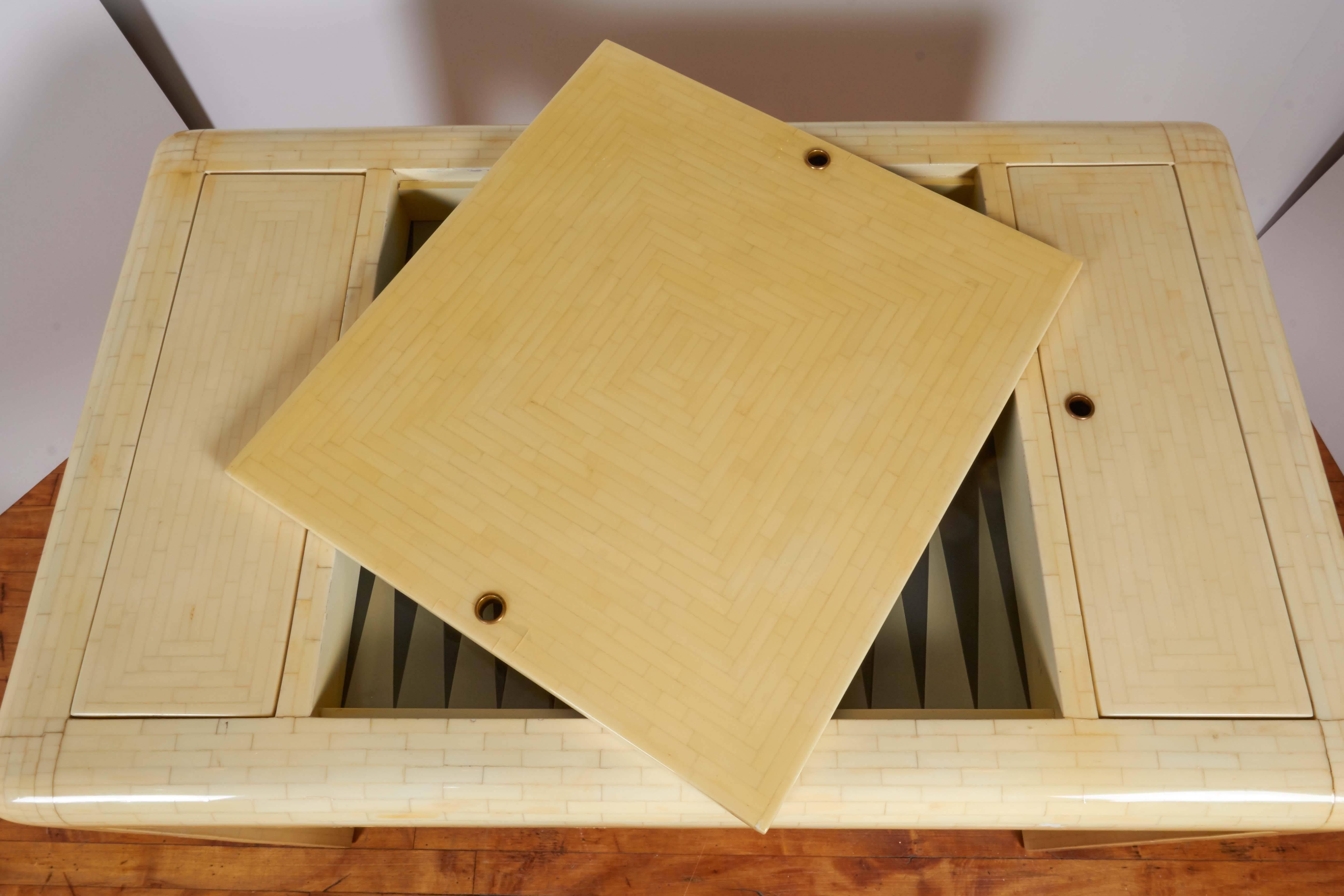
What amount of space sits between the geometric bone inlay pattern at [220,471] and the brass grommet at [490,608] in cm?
18

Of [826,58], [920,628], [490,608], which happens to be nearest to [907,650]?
[920,628]

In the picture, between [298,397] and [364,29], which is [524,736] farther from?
[364,29]

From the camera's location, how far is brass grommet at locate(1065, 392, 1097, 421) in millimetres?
770

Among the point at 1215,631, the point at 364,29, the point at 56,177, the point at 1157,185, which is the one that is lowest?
the point at 1215,631

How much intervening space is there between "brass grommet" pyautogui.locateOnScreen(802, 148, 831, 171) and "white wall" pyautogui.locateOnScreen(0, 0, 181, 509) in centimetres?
101

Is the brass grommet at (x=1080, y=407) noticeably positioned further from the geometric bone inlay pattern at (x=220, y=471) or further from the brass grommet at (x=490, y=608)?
the geometric bone inlay pattern at (x=220, y=471)

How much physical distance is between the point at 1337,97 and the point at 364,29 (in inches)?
58.4

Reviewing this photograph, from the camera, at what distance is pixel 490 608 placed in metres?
0.67

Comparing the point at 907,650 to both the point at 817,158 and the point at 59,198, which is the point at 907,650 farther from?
the point at 59,198

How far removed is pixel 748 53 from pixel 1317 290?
104 cm

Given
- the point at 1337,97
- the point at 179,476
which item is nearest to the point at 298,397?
the point at 179,476

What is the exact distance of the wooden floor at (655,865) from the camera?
1.20 meters

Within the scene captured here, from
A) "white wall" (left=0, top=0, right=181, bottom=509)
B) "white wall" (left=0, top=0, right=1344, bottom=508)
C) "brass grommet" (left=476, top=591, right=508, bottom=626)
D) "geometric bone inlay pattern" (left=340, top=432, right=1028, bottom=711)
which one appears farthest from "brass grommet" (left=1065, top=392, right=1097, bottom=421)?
"white wall" (left=0, top=0, right=181, bottom=509)

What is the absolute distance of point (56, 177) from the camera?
1188 mm
